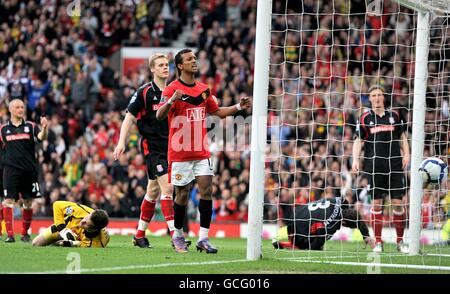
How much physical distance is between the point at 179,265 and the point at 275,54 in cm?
1492

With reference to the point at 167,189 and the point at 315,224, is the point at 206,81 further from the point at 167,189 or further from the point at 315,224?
the point at 167,189

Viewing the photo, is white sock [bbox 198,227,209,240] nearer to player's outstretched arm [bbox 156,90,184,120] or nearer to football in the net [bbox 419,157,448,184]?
player's outstretched arm [bbox 156,90,184,120]

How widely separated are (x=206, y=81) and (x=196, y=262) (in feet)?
47.1

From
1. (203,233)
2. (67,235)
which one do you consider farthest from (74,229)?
(203,233)

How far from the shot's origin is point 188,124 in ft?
33.4

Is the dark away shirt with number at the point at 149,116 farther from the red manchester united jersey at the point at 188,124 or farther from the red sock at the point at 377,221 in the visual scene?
the red sock at the point at 377,221

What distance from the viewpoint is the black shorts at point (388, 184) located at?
12789 mm

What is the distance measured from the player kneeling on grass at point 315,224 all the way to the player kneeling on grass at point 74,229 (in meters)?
2.47

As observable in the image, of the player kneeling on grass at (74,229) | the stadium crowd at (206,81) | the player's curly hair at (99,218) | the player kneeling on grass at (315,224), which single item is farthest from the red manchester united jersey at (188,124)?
the stadium crowd at (206,81)

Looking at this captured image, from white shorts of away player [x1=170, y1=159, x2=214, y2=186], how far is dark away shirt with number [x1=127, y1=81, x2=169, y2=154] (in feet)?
4.42

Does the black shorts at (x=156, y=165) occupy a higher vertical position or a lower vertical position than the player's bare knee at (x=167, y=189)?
higher

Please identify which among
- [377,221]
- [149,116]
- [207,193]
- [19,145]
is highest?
[149,116]
